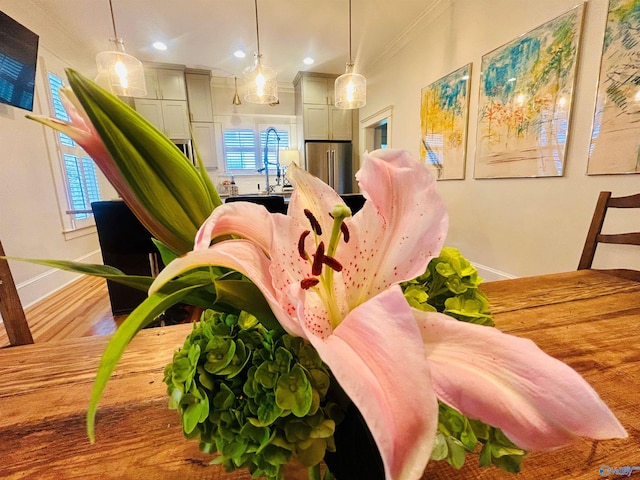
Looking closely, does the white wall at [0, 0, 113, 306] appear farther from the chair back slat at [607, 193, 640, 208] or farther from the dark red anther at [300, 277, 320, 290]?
the chair back slat at [607, 193, 640, 208]

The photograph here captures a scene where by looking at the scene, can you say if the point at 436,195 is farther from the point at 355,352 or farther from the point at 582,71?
the point at 582,71

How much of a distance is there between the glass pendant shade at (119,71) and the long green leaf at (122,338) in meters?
3.02

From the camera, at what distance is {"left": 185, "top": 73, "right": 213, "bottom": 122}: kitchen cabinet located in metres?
4.24

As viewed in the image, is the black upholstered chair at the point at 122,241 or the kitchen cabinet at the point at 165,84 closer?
the black upholstered chair at the point at 122,241

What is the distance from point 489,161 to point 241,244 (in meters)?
2.69

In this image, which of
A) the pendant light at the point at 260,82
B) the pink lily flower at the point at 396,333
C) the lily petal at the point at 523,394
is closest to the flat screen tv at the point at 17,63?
the pendant light at the point at 260,82

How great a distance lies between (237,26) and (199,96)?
155 centimetres

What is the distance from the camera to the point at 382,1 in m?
2.68

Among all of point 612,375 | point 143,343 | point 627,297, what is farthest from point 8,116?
point 627,297

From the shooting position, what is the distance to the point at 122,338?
0.50ft

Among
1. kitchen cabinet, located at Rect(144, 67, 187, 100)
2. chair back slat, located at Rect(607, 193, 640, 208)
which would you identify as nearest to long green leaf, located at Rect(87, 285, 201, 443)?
chair back slat, located at Rect(607, 193, 640, 208)

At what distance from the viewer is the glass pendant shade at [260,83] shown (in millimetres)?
2707

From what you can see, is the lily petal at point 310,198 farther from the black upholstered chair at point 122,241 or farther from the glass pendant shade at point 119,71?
the glass pendant shade at point 119,71

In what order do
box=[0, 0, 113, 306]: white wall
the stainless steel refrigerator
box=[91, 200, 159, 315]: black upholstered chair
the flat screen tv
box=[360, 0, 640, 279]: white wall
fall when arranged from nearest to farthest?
box=[360, 0, 640, 279]: white wall, box=[91, 200, 159, 315]: black upholstered chair, the flat screen tv, box=[0, 0, 113, 306]: white wall, the stainless steel refrigerator
